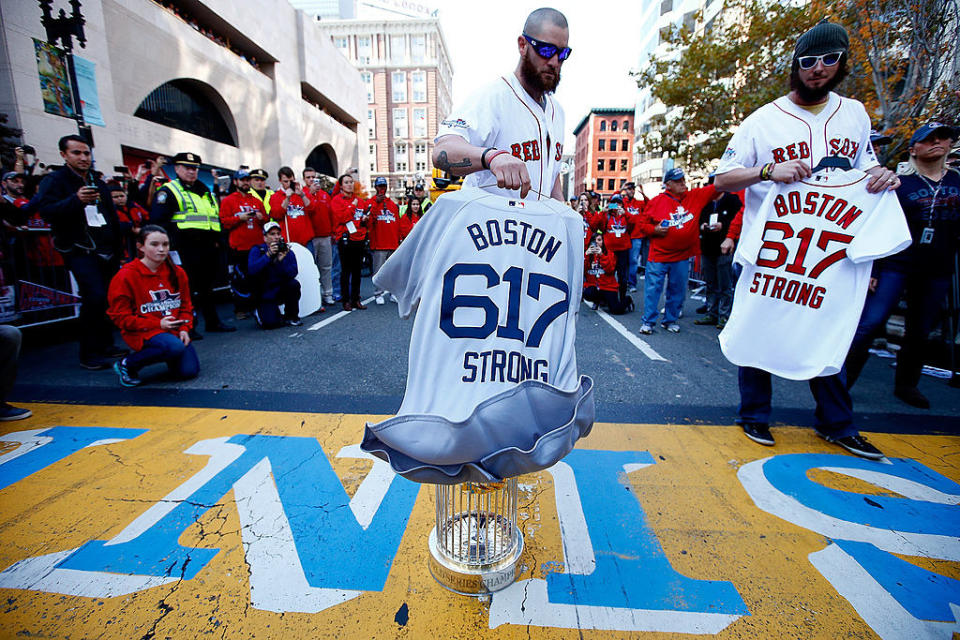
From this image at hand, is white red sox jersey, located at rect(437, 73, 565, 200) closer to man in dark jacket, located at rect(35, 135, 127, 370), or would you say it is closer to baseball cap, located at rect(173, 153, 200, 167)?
man in dark jacket, located at rect(35, 135, 127, 370)

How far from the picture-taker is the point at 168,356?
4.11 metres

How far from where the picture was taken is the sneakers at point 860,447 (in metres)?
2.84

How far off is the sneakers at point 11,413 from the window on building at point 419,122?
6759cm

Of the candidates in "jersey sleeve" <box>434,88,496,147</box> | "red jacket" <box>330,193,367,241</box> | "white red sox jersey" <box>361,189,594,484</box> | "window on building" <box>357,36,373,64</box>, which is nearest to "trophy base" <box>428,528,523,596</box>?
"white red sox jersey" <box>361,189,594,484</box>

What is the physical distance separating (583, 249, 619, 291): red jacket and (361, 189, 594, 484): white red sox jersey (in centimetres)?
622

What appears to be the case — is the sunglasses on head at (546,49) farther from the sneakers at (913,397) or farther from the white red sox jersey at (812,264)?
the sneakers at (913,397)

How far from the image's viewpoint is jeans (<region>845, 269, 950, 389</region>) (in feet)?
11.5

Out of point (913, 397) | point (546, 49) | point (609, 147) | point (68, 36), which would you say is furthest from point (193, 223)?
point (609, 147)

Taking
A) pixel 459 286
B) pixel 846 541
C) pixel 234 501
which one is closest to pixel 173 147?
pixel 234 501

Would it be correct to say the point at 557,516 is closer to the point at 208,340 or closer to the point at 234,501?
the point at 234,501

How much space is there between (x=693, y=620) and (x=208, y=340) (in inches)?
233

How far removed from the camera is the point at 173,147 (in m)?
13.8

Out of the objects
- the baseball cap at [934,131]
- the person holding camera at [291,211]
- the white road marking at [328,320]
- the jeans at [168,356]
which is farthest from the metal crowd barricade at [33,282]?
the baseball cap at [934,131]

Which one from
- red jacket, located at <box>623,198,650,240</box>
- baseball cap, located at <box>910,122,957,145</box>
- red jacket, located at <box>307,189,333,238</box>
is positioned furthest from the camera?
red jacket, located at <box>623,198,650,240</box>
